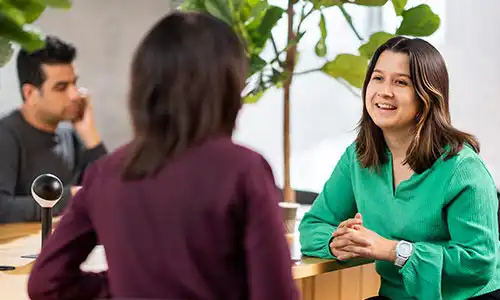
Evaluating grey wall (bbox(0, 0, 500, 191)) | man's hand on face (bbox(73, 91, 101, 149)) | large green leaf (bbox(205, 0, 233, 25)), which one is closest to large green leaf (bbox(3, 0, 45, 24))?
large green leaf (bbox(205, 0, 233, 25))

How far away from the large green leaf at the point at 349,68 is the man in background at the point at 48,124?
128cm

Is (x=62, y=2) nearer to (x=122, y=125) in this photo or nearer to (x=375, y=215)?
(x=375, y=215)

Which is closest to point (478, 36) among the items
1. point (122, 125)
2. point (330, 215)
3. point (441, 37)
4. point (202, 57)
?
point (441, 37)

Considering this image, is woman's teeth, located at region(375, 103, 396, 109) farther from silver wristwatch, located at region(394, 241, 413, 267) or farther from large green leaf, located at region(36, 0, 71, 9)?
large green leaf, located at region(36, 0, 71, 9)

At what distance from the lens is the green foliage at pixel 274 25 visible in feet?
7.88

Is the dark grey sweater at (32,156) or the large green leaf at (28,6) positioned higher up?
the large green leaf at (28,6)

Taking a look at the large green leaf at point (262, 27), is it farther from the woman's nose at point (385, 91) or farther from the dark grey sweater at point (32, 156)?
the dark grey sweater at point (32, 156)

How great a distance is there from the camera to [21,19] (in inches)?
38.1

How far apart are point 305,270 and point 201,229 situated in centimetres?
90

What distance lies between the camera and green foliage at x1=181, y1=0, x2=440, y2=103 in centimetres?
240

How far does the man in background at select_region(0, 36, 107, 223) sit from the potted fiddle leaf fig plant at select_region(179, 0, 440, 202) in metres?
1.09

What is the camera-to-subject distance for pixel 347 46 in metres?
3.94

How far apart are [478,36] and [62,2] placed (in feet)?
8.77

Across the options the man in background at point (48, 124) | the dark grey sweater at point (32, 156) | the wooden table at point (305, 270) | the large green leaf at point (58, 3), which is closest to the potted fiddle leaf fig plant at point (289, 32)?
the wooden table at point (305, 270)
